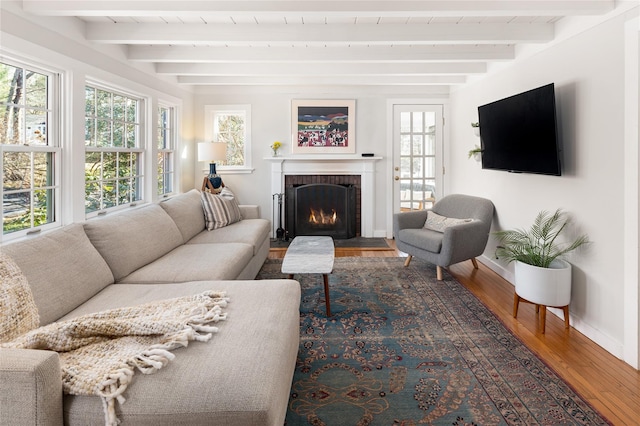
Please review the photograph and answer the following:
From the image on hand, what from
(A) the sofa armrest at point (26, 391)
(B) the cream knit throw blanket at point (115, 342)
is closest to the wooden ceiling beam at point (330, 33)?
(B) the cream knit throw blanket at point (115, 342)

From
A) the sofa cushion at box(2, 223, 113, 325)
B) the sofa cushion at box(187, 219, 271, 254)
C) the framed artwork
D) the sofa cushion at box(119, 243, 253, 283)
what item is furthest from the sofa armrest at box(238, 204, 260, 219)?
the sofa cushion at box(2, 223, 113, 325)

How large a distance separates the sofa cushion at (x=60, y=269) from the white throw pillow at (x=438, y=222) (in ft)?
10.5

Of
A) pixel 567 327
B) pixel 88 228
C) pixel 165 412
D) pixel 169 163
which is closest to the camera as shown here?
pixel 165 412

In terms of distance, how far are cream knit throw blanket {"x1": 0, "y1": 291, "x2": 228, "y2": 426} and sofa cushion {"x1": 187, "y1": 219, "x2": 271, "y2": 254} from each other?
1.79m

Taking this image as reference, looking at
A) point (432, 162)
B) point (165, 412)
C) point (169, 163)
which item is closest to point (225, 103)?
point (169, 163)

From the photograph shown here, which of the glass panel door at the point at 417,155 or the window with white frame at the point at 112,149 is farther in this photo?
the glass panel door at the point at 417,155

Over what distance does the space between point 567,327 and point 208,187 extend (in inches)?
169

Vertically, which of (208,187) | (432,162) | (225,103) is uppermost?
(225,103)

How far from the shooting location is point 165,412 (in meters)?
1.19

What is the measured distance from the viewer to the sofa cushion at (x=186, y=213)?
11.9 feet

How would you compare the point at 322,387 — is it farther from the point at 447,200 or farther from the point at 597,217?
the point at 447,200

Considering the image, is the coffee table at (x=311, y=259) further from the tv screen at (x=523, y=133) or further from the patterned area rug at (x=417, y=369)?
the tv screen at (x=523, y=133)

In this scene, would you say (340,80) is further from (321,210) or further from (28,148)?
(28,148)

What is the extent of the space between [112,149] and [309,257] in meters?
2.11
